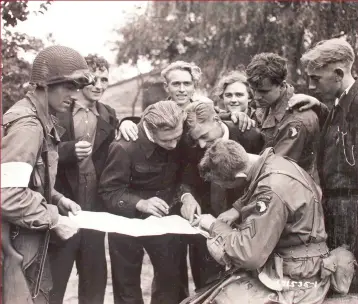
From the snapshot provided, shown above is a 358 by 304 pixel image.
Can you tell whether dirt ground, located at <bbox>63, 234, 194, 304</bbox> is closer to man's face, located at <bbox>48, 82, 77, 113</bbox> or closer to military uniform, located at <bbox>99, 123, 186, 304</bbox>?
military uniform, located at <bbox>99, 123, 186, 304</bbox>

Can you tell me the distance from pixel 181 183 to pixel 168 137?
2.11 feet

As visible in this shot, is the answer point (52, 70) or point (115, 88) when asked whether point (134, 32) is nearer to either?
point (115, 88)

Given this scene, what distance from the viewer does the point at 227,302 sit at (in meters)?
3.75

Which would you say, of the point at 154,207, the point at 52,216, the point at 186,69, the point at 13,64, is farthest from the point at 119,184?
the point at 13,64

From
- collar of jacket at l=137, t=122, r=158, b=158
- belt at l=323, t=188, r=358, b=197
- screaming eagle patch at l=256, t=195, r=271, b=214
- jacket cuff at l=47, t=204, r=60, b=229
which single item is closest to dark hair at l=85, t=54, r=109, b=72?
collar of jacket at l=137, t=122, r=158, b=158

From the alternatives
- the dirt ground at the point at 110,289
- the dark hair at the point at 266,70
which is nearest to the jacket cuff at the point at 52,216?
the dark hair at the point at 266,70

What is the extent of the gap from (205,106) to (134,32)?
623 inches

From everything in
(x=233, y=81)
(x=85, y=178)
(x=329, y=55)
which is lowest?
(x=85, y=178)

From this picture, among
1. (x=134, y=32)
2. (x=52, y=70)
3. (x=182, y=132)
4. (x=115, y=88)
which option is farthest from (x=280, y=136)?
(x=115, y=88)

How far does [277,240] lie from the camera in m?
Answer: 3.56

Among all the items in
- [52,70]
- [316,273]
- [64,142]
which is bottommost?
[316,273]

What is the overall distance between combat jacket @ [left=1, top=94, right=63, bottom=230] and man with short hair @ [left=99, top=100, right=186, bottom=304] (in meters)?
1.02

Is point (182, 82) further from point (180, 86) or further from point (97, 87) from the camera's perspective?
point (97, 87)

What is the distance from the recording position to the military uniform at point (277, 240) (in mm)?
3533
